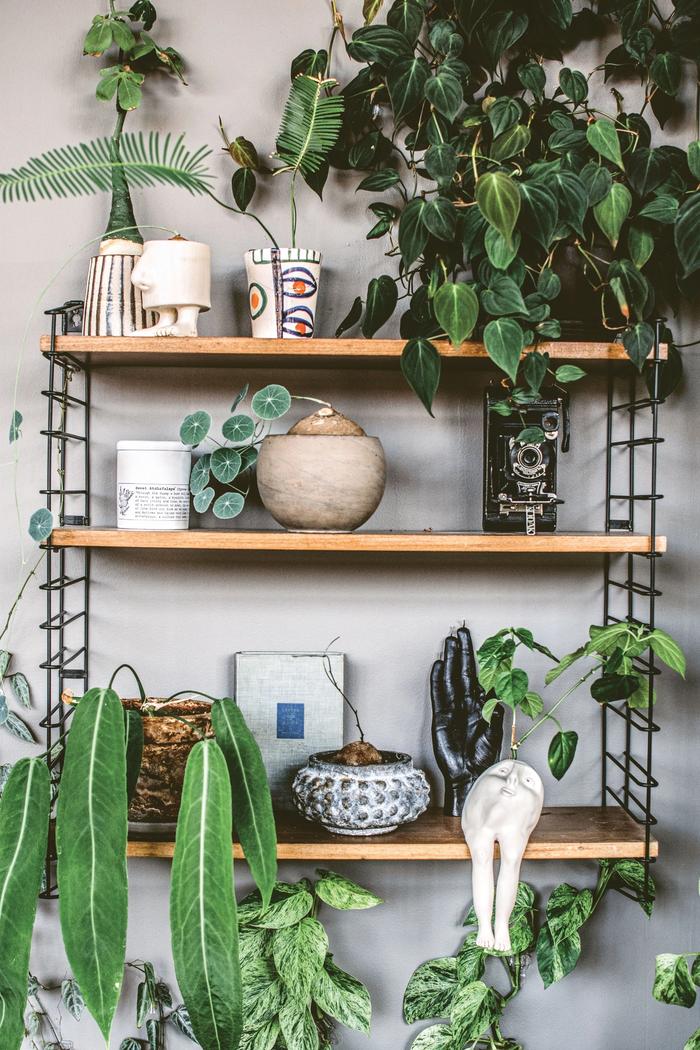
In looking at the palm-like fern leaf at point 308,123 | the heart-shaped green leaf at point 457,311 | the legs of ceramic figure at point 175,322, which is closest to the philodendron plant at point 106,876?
the legs of ceramic figure at point 175,322

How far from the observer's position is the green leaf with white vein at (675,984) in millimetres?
1444

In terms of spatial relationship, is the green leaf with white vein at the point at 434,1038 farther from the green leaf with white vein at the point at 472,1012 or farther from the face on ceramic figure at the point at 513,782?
the face on ceramic figure at the point at 513,782

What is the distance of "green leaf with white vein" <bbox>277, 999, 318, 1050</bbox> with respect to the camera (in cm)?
152

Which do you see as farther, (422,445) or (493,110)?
(422,445)

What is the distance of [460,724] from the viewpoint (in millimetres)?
1618

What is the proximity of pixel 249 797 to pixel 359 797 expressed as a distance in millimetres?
212

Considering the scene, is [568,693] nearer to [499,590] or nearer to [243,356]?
[499,590]

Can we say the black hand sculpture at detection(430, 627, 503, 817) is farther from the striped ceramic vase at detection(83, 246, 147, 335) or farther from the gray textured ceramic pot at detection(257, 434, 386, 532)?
the striped ceramic vase at detection(83, 246, 147, 335)

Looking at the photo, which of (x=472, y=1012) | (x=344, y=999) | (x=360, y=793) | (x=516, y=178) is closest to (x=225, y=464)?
(x=360, y=793)

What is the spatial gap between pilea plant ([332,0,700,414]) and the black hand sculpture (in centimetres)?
46

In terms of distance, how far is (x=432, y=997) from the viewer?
1.66 m

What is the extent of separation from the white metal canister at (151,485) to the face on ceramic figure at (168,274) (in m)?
0.23

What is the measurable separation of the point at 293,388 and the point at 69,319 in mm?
417

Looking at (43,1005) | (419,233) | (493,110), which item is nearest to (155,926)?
(43,1005)
